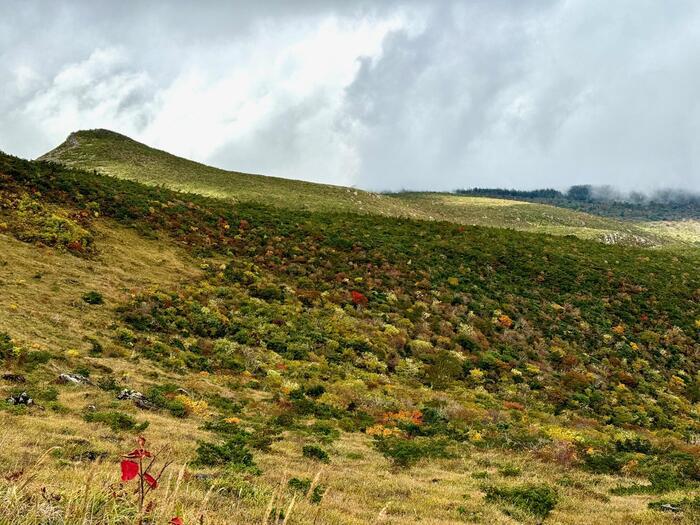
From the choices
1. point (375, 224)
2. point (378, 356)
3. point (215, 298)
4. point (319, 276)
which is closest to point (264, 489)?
point (378, 356)

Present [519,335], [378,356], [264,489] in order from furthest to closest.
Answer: [519,335] < [378,356] < [264,489]

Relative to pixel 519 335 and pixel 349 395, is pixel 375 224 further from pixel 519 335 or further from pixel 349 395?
pixel 349 395

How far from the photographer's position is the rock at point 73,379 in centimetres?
1686

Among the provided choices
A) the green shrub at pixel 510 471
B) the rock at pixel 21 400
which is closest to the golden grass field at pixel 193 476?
the green shrub at pixel 510 471

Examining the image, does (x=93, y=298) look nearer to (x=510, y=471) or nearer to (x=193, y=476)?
(x=193, y=476)

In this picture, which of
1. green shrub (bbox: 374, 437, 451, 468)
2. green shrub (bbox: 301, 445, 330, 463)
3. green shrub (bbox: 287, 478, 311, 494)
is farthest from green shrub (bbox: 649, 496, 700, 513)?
green shrub (bbox: 301, 445, 330, 463)

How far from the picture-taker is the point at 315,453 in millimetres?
14734

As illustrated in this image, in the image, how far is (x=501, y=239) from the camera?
177ft

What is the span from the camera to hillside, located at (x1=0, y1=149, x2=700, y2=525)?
11.3 meters

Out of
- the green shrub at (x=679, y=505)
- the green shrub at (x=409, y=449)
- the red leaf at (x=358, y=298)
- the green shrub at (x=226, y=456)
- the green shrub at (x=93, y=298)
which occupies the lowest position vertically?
the green shrub at (x=409, y=449)

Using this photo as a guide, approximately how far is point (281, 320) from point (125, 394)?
42.2 feet

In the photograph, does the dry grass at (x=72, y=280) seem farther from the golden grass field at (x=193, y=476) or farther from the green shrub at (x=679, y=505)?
the green shrub at (x=679, y=505)

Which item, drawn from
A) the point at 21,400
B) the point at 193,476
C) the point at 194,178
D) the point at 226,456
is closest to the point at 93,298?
the point at 21,400

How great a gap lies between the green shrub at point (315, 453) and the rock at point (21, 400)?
8228mm
